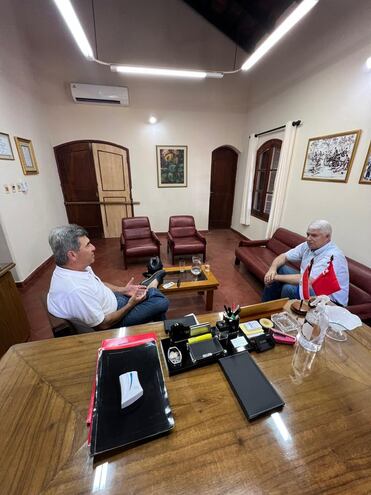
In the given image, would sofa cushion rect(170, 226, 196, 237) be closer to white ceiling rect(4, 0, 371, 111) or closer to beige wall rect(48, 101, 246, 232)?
beige wall rect(48, 101, 246, 232)

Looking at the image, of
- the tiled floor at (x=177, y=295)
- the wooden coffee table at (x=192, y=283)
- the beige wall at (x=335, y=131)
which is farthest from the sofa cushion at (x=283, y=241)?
the wooden coffee table at (x=192, y=283)

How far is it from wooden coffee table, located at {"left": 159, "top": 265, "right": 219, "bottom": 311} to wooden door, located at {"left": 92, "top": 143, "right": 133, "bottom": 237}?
2.96 m

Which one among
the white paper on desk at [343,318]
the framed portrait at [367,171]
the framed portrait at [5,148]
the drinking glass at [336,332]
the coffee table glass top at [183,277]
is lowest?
the coffee table glass top at [183,277]

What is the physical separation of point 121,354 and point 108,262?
123 inches

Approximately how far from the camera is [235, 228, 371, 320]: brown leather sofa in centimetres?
181

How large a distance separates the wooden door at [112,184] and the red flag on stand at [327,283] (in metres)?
4.56

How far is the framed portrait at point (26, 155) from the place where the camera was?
9.94ft

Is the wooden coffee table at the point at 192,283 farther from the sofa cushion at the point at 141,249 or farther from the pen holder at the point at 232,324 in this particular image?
the pen holder at the point at 232,324

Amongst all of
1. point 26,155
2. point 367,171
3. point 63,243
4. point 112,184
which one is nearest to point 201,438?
point 63,243

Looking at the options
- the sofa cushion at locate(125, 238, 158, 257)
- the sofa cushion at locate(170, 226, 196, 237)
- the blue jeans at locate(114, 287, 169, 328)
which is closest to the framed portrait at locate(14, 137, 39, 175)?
the sofa cushion at locate(125, 238, 158, 257)

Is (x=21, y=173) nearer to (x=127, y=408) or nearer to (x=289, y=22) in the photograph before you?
(x=127, y=408)

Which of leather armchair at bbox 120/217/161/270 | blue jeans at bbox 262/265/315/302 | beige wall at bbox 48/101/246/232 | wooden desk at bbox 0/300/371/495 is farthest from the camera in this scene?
beige wall at bbox 48/101/246/232

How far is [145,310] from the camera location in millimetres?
1600

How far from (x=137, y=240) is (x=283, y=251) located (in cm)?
255
